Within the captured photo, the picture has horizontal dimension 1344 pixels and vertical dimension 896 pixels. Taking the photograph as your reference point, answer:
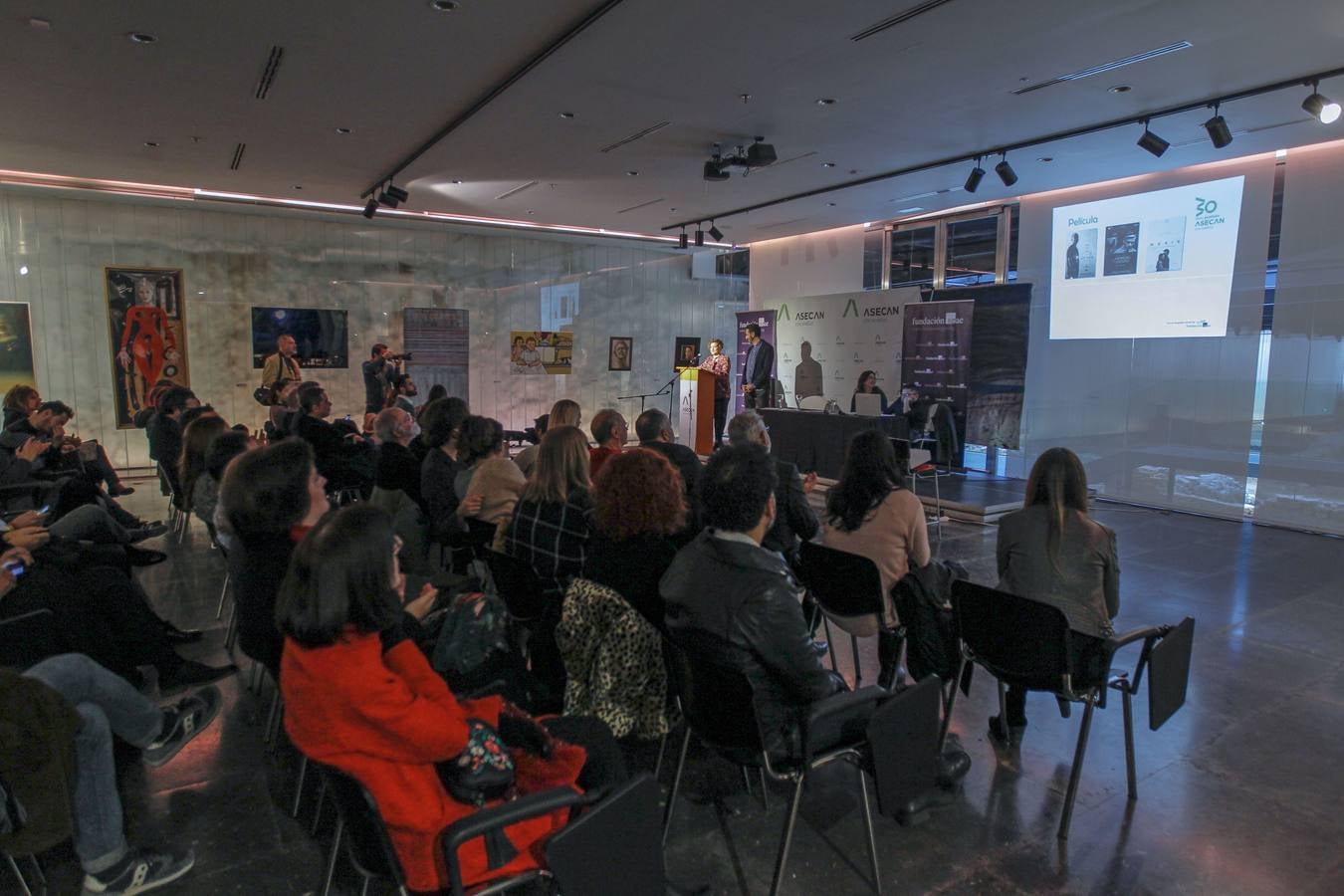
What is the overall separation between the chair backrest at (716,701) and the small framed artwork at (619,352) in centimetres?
1169

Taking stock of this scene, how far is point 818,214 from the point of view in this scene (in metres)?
10.4

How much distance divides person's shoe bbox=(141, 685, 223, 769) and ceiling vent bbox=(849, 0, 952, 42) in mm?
4615

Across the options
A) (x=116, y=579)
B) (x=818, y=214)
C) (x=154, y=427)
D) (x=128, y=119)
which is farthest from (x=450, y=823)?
(x=818, y=214)

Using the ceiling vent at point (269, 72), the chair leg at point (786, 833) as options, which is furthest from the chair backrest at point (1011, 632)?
the ceiling vent at point (269, 72)

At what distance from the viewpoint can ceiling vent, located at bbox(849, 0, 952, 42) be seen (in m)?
4.12

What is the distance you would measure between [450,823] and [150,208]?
1127cm

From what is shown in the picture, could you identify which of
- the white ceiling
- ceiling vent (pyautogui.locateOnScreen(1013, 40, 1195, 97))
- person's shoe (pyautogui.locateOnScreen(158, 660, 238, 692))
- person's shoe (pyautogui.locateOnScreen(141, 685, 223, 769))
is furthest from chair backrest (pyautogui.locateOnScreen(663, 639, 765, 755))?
ceiling vent (pyautogui.locateOnScreen(1013, 40, 1195, 97))

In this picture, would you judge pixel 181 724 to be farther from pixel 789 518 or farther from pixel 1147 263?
pixel 1147 263

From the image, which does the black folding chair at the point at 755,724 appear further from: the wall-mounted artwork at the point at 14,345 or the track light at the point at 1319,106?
the wall-mounted artwork at the point at 14,345

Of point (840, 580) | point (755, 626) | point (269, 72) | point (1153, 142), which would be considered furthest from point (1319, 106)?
point (269, 72)

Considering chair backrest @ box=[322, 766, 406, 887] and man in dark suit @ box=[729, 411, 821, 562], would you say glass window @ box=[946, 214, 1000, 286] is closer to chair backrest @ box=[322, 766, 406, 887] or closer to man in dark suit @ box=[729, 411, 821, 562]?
man in dark suit @ box=[729, 411, 821, 562]

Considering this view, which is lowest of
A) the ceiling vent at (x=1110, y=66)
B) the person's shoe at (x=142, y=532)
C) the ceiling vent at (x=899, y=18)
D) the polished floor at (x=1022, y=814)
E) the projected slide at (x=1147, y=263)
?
the polished floor at (x=1022, y=814)

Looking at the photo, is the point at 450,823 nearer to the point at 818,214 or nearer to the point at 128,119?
the point at 128,119

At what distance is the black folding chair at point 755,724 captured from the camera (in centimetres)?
203
